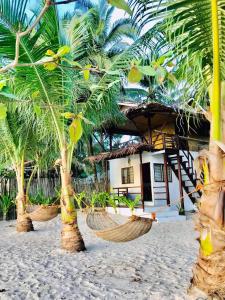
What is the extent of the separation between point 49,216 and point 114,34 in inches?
551

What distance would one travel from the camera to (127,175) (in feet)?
53.2

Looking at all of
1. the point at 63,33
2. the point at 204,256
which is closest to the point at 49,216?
the point at 63,33

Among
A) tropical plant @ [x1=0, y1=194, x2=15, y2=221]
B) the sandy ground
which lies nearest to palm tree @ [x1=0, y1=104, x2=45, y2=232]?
the sandy ground

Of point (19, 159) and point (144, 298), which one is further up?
point (19, 159)

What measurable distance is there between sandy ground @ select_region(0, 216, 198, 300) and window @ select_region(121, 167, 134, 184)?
742 cm

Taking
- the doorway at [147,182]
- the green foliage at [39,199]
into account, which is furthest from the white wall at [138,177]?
the green foliage at [39,199]

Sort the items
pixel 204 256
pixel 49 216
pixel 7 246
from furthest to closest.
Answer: pixel 49 216 < pixel 7 246 < pixel 204 256

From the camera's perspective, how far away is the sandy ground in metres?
4.05

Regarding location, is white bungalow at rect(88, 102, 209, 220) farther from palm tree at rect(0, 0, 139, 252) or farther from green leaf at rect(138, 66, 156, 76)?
green leaf at rect(138, 66, 156, 76)

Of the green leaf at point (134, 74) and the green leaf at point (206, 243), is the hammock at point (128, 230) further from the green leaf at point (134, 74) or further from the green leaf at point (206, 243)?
→ the green leaf at point (134, 74)

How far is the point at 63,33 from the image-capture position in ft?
17.8

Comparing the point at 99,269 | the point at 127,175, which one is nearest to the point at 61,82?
the point at 99,269

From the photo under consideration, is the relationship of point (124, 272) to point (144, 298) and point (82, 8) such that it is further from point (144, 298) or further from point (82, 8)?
point (82, 8)

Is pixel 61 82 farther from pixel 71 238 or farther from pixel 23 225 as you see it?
pixel 23 225
